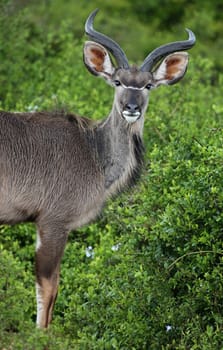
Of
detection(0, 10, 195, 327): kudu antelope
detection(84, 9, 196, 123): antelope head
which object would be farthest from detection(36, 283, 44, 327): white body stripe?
detection(84, 9, 196, 123): antelope head

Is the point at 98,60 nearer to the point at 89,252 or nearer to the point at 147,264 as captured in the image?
the point at 89,252

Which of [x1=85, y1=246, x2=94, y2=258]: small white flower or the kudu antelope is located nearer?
the kudu antelope

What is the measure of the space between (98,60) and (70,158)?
3.29ft

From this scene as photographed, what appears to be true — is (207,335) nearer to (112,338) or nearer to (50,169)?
(112,338)

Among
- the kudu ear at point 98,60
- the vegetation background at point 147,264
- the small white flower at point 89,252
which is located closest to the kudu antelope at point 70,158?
the kudu ear at point 98,60

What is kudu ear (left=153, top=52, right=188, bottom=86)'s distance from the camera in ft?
30.4

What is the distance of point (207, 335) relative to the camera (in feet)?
25.8

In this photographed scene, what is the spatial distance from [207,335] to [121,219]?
6.44ft

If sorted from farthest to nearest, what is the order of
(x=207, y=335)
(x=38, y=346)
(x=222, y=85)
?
(x=222, y=85) < (x=207, y=335) < (x=38, y=346)

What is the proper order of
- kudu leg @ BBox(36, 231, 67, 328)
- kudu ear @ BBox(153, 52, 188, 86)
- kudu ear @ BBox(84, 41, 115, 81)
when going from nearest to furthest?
kudu leg @ BBox(36, 231, 67, 328), kudu ear @ BBox(84, 41, 115, 81), kudu ear @ BBox(153, 52, 188, 86)

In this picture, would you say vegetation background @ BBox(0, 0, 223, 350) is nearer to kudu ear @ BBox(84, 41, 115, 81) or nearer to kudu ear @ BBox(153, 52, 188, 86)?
kudu ear @ BBox(84, 41, 115, 81)

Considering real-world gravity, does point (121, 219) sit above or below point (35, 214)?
below

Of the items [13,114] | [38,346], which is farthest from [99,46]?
[38,346]

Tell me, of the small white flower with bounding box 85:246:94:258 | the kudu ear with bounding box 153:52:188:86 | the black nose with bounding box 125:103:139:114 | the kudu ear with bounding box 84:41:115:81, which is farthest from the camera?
the small white flower with bounding box 85:246:94:258
